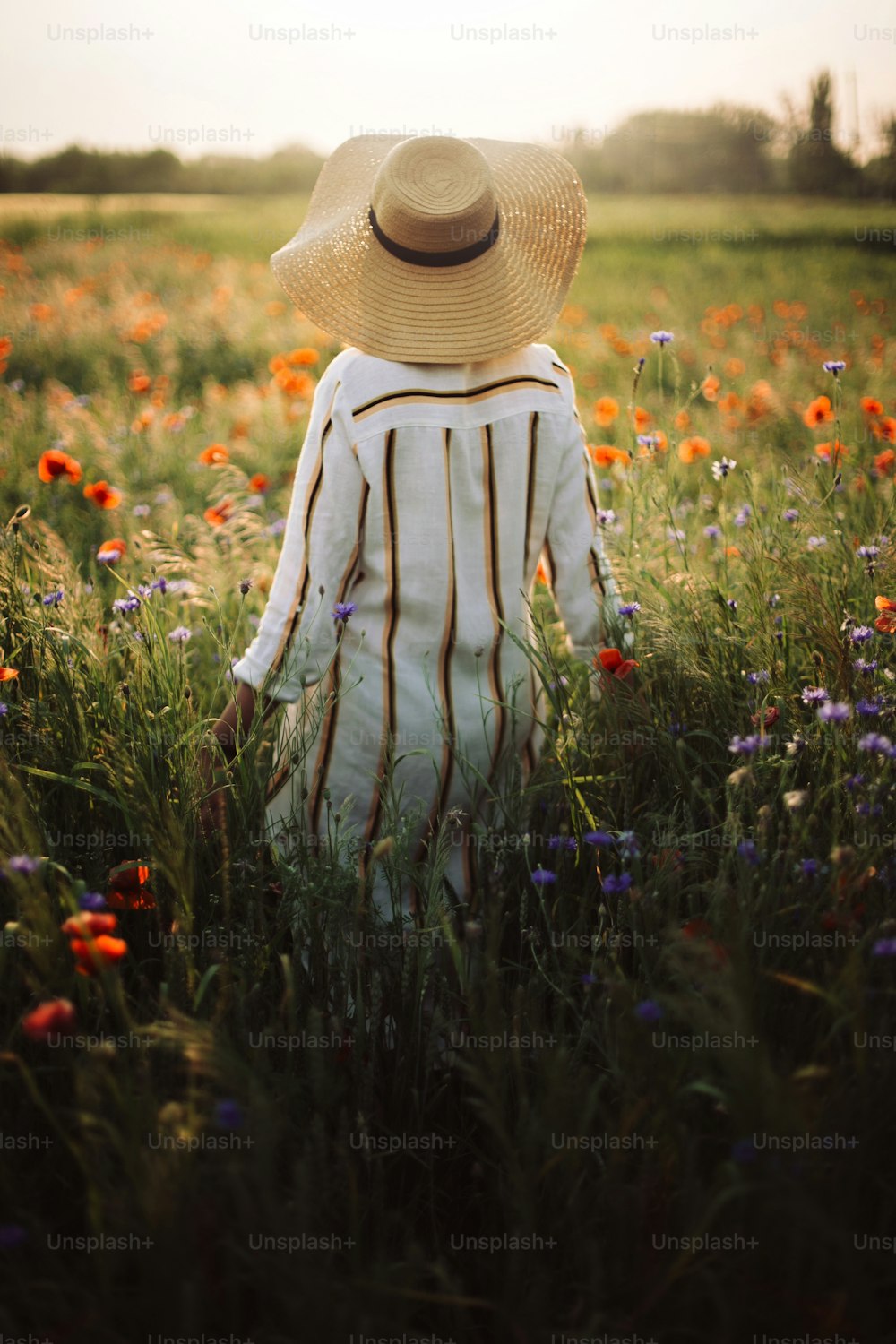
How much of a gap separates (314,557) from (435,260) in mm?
553

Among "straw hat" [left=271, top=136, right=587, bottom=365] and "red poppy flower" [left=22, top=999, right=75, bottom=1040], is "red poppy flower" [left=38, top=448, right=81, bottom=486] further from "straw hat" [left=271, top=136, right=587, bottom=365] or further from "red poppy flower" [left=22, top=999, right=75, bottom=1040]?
"red poppy flower" [left=22, top=999, right=75, bottom=1040]

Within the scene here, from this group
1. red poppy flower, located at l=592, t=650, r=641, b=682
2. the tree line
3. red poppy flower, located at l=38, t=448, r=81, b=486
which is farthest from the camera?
the tree line

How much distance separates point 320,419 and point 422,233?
0.35 m

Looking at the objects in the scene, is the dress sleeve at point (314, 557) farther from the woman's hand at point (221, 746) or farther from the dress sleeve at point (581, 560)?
the dress sleeve at point (581, 560)

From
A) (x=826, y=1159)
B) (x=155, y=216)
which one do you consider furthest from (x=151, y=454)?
(x=155, y=216)

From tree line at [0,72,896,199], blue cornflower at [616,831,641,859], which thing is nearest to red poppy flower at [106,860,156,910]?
blue cornflower at [616,831,641,859]

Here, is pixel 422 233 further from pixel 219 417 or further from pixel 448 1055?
pixel 219 417

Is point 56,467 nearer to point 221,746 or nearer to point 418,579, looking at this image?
point 221,746

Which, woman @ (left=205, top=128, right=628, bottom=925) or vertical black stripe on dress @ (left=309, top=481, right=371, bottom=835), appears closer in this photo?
woman @ (left=205, top=128, right=628, bottom=925)

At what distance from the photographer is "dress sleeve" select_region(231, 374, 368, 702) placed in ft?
5.07

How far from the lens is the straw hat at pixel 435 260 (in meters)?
1.51

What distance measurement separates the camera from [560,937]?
59.8 inches

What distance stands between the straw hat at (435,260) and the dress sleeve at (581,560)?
22 centimetres

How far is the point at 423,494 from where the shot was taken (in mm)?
1559
